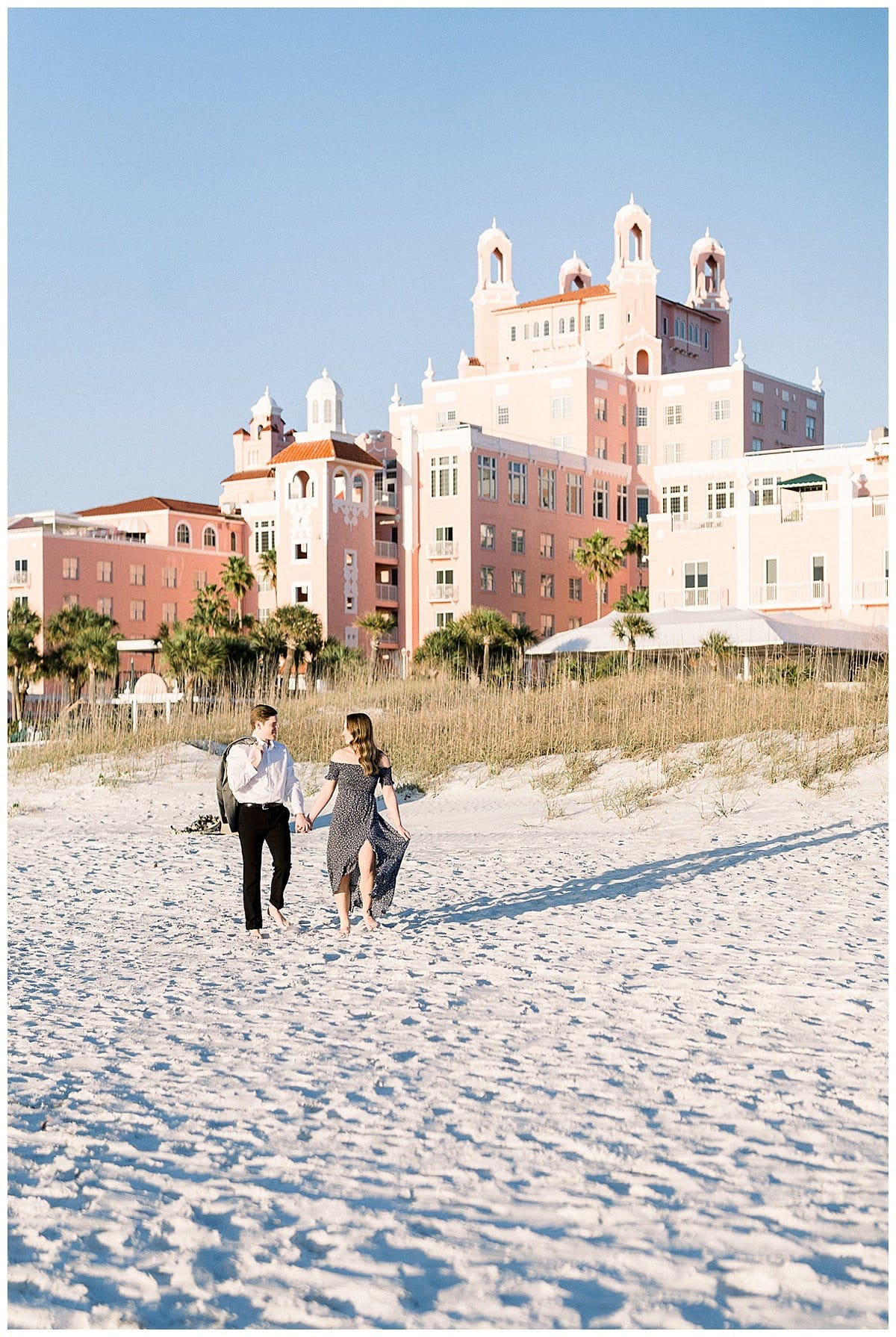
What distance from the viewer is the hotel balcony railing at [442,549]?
218 ft

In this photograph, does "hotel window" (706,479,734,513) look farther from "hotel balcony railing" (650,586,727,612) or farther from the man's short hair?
the man's short hair

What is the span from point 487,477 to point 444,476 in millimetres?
1992

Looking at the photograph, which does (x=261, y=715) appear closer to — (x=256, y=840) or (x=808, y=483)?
(x=256, y=840)

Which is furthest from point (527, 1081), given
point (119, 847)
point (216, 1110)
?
point (119, 847)

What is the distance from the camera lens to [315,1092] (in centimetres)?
622

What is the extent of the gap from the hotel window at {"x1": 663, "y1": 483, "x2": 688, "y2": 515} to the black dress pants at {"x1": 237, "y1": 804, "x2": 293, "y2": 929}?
4984cm

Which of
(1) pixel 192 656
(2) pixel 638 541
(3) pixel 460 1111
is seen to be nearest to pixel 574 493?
(2) pixel 638 541

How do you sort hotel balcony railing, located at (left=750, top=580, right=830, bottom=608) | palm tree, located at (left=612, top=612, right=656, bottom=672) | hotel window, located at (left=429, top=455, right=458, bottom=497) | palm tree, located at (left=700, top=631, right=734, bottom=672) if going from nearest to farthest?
palm tree, located at (left=700, top=631, right=734, bottom=672), palm tree, located at (left=612, top=612, right=656, bottom=672), hotel balcony railing, located at (left=750, top=580, right=830, bottom=608), hotel window, located at (left=429, top=455, right=458, bottom=497)

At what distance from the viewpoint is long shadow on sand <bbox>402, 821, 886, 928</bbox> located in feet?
37.4

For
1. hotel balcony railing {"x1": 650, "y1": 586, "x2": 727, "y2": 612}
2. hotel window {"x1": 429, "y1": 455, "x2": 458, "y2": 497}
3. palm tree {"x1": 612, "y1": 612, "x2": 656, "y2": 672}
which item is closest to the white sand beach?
palm tree {"x1": 612, "y1": 612, "x2": 656, "y2": 672}

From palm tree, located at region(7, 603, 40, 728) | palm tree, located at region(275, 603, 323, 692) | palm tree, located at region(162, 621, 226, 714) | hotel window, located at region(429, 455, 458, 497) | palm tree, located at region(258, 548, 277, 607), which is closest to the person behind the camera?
palm tree, located at region(162, 621, 226, 714)

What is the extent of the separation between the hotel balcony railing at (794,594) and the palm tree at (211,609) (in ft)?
71.0

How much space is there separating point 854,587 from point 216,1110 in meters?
46.8

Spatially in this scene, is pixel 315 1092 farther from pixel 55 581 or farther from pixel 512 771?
pixel 55 581
